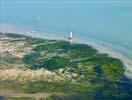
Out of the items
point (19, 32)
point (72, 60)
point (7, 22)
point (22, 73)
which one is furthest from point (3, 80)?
point (7, 22)

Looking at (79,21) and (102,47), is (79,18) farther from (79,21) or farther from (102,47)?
(102,47)

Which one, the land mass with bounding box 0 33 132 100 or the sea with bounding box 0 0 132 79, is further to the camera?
the sea with bounding box 0 0 132 79

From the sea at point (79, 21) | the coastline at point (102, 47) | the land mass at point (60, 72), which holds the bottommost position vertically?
the land mass at point (60, 72)

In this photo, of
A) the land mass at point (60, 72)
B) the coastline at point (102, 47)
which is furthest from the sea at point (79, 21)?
the land mass at point (60, 72)

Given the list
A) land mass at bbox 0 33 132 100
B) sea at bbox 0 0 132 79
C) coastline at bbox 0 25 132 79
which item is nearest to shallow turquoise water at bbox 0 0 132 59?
sea at bbox 0 0 132 79

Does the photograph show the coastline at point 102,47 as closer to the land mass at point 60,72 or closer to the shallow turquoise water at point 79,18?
the land mass at point 60,72

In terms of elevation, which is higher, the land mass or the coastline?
the coastline

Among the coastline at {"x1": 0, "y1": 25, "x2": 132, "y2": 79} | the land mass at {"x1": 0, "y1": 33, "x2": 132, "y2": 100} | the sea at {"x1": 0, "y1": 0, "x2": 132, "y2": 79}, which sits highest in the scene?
the sea at {"x1": 0, "y1": 0, "x2": 132, "y2": 79}

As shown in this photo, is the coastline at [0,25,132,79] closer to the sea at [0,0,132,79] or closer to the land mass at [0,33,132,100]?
the sea at [0,0,132,79]
